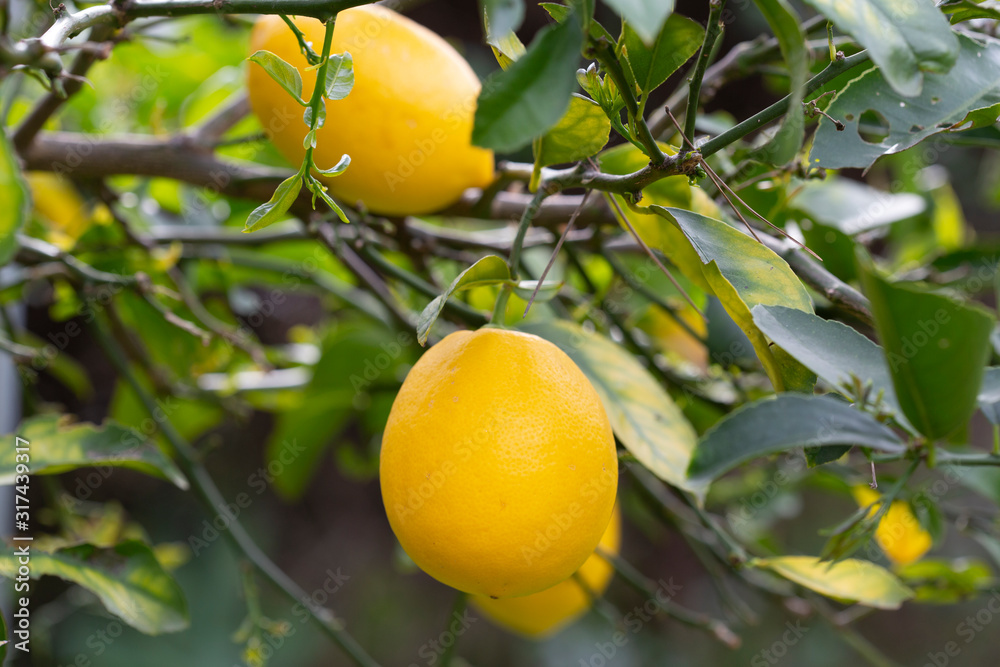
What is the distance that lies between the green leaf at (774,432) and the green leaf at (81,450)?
0.35m

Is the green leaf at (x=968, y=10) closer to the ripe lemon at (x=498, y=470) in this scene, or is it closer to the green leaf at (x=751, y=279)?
the green leaf at (x=751, y=279)

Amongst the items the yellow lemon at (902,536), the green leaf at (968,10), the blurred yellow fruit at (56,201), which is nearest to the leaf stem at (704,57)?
the green leaf at (968,10)

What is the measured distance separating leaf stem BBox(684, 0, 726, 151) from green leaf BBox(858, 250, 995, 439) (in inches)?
3.2

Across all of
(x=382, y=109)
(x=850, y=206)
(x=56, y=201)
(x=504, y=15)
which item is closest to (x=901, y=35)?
(x=504, y=15)

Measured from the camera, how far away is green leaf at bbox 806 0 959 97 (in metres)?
0.23

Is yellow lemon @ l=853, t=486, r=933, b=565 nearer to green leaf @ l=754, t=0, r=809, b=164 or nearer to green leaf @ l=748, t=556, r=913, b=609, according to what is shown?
green leaf @ l=748, t=556, r=913, b=609

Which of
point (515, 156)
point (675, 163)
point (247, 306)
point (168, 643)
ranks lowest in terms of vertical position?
point (168, 643)

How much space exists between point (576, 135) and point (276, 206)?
14 centimetres

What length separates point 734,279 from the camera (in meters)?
0.31

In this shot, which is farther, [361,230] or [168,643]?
[168,643]

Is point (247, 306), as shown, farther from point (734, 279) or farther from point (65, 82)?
point (734, 279)

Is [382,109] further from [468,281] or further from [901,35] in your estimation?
[901,35]

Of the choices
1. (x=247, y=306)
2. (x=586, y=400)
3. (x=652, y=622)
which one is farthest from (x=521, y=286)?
(x=652, y=622)

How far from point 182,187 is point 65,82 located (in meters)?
0.37
